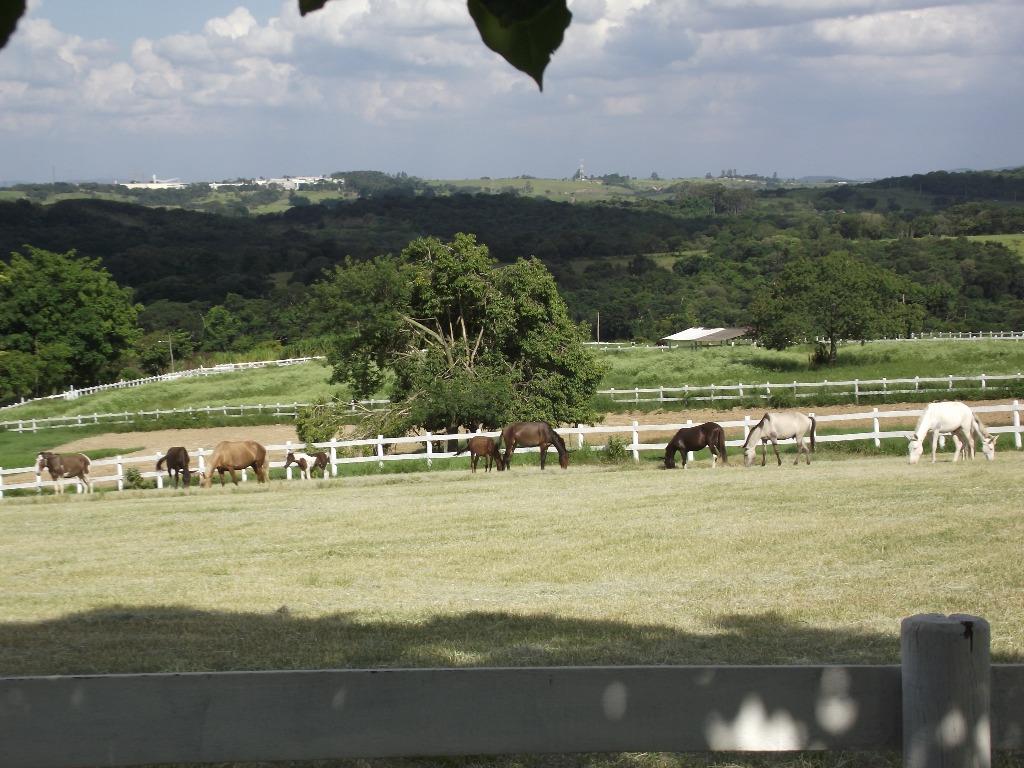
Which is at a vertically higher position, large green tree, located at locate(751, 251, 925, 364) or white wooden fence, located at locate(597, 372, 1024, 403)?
large green tree, located at locate(751, 251, 925, 364)

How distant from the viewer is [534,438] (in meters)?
19.7

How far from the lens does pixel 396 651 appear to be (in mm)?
5770

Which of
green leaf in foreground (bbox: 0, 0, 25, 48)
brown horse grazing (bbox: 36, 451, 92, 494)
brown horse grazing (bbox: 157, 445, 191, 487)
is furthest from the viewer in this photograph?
brown horse grazing (bbox: 36, 451, 92, 494)

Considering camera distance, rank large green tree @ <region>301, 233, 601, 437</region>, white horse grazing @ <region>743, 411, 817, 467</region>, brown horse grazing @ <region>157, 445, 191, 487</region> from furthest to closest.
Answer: large green tree @ <region>301, 233, 601, 437</region> → brown horse grazing @ <region>157, 445, 191, 487</region> → white horse grazing @ <region>743, 411, 817, 467</region>

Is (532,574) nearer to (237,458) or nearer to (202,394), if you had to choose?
(237,458)

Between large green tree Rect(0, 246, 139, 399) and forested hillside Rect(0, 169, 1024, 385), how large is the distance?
6036 mm

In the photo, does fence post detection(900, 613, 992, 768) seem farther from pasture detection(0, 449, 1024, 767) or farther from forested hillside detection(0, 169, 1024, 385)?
forested hillside detection(0, 169, 1024, 385)

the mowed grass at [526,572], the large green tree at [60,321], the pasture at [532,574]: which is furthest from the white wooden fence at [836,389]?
the large green tree at [60,321]

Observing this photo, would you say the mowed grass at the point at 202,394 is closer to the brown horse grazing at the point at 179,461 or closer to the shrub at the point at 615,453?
the brown horse grazing at the point at 179,461

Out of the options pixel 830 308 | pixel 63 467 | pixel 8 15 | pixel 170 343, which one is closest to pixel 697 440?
pixel 63 467

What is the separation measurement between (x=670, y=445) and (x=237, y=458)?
24.4ft

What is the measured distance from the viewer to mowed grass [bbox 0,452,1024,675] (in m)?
5.97

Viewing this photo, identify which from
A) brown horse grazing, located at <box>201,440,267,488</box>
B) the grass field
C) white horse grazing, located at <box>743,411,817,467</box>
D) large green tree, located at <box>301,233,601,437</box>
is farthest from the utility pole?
white horse grazing, located at <box>743,411,817,467</box>

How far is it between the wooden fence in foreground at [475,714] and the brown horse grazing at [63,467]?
19526 mm
